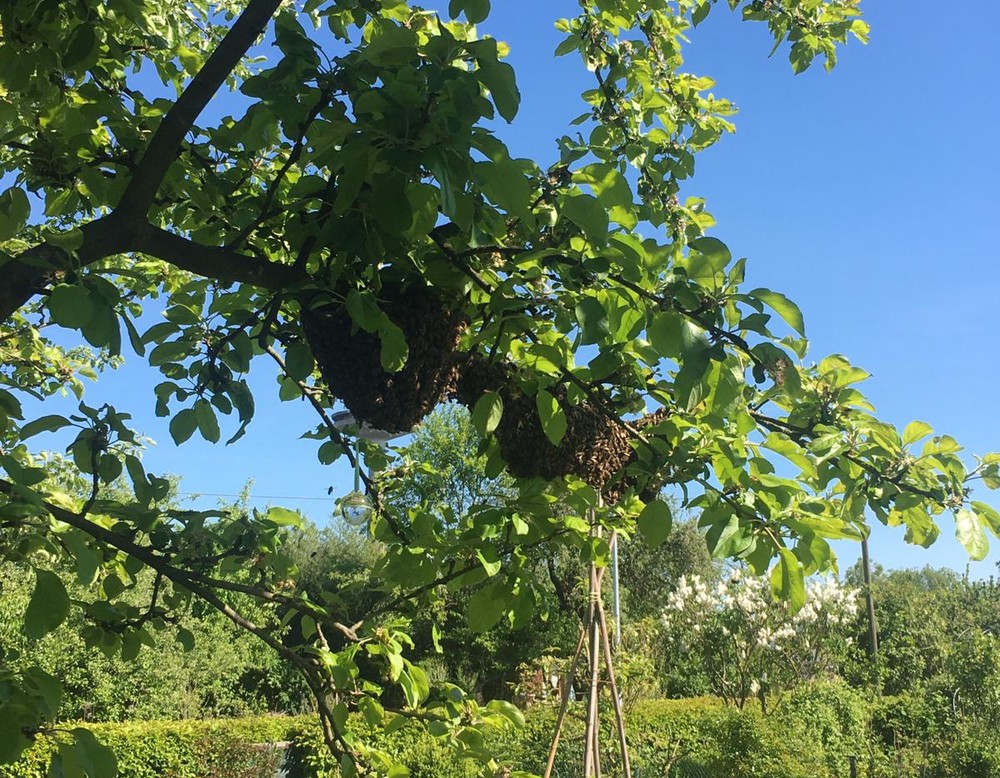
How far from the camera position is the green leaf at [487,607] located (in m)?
1.67

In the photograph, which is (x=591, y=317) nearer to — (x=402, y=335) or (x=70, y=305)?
(x=402, y=335)

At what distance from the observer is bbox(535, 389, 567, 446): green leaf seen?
A: 1.37 meters

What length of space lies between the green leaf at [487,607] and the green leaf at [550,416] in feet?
1.53

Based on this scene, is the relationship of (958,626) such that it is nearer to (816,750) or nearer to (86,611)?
(816,750)

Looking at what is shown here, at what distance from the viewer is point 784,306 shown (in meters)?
1.11

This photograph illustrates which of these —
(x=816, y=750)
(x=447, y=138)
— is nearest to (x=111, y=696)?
(x=816, y=750)

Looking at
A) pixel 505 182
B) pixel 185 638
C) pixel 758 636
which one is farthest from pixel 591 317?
pixel 758 636

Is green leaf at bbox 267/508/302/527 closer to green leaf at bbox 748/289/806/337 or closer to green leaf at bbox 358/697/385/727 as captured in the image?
green leaf at bbox 358/697/385/727

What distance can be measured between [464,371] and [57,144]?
0.95 m

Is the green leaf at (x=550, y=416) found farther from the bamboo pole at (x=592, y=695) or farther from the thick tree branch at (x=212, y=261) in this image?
the bamboo pole at (x=592, y=695)

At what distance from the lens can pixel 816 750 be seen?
803 cm

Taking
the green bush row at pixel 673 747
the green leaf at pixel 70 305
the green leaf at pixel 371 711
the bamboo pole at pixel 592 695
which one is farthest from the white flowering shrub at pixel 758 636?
the green leaf at pixel 70 305

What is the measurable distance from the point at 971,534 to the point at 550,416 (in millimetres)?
821

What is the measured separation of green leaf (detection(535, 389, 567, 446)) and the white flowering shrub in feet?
32.7
